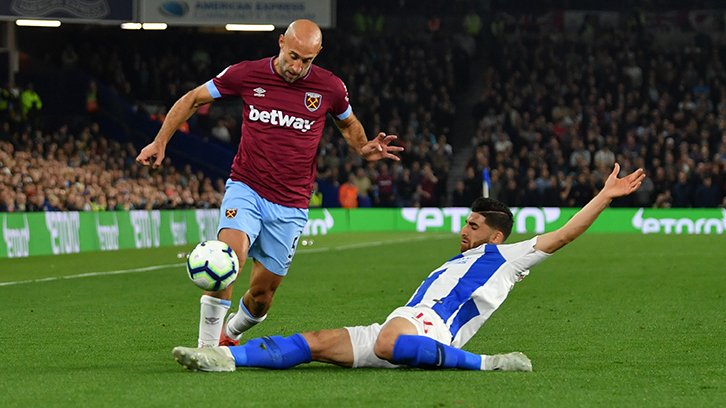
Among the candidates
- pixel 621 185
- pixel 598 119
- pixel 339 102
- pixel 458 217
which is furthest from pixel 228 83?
pixel 598 119

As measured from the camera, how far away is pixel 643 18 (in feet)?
120

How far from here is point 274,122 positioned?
659 cm

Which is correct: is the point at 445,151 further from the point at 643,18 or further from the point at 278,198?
the point at 278,198

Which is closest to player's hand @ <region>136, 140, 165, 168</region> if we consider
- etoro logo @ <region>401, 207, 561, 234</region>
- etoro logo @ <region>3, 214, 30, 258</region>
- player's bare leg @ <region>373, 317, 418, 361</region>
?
player's bare leg @ <region>373, 317, 418, 361</region>

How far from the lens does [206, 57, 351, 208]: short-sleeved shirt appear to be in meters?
6.59

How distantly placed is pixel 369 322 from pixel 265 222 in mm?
2469

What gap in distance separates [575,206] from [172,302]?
1994 cm

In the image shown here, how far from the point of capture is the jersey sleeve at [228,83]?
6629 mm

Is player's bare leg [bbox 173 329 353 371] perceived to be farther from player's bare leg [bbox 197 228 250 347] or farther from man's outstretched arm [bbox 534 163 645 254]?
man's outstretched arm [bbox 534 163 645 254]

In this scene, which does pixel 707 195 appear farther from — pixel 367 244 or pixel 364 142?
pixel 364 142

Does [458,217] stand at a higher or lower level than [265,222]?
lower

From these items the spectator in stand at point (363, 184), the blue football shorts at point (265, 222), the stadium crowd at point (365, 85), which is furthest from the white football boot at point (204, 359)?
the spectator in stand at point (363, 184)

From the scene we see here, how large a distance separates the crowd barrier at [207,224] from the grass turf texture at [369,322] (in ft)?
4.62

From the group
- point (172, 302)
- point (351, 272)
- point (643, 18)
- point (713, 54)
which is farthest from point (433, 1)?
point (172, 302)
